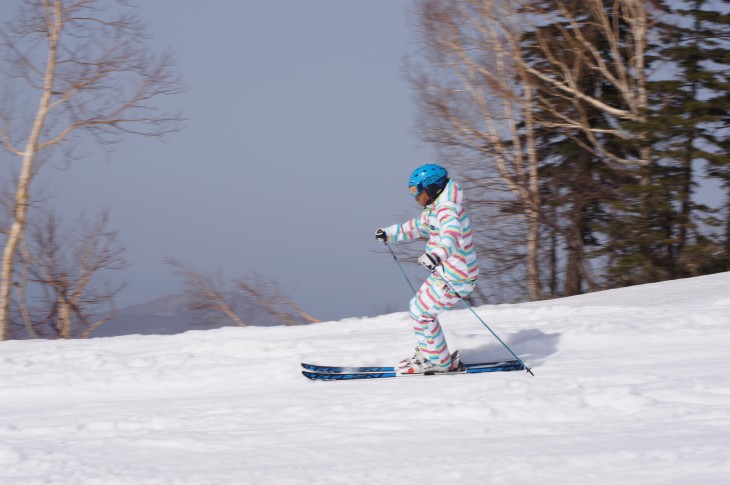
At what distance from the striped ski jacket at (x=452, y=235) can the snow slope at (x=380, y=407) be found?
35.8 inches

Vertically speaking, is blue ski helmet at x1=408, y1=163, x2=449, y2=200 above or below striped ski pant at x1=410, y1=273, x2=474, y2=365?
above

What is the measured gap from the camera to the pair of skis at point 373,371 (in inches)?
269

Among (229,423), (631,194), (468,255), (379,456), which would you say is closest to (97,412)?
(229,423)

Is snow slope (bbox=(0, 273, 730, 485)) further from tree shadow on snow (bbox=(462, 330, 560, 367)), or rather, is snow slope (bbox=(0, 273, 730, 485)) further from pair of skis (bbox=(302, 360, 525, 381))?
pair of skis (bbox=(302, 360, 525, 381))

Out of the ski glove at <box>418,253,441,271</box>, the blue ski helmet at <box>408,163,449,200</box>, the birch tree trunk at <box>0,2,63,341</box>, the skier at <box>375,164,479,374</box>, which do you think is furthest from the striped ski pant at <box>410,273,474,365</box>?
the birch tree trunk at <box>0,2,63,341</box>

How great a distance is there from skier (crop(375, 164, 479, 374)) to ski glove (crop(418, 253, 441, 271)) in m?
0.09

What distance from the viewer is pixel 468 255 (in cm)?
656

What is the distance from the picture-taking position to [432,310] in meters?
6.59

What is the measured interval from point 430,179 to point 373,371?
180 cm

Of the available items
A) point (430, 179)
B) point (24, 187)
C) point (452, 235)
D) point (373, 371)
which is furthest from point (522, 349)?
point (24, 187)

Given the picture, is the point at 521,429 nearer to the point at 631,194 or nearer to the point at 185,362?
the point at 185,362

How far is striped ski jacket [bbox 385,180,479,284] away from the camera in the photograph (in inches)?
249

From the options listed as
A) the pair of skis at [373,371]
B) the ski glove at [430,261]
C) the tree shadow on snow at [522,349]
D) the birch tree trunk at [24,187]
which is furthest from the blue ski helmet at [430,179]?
the birch tree trunk at [24,187]

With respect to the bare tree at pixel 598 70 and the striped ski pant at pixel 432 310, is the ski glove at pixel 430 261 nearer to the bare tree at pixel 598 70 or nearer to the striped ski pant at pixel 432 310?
the striped ski pant at pixel 432 310
